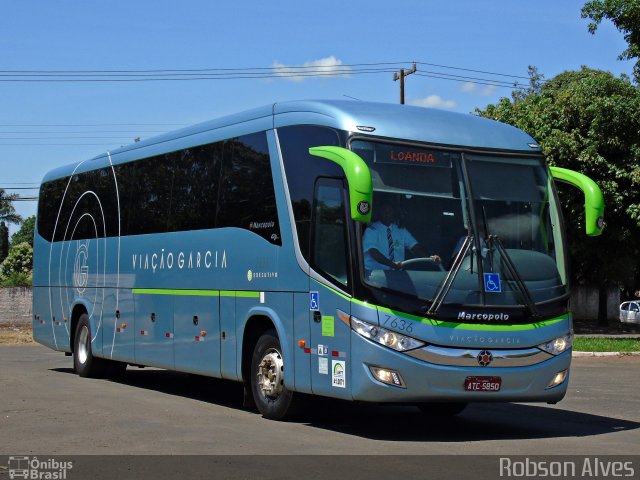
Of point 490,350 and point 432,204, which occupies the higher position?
point 432,204

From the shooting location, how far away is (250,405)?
43.2 ft

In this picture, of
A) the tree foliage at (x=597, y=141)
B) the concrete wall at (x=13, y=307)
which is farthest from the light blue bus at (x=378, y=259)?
the concrete wall at (x=13, y=307)

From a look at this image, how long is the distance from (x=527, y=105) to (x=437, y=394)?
26.4 meters

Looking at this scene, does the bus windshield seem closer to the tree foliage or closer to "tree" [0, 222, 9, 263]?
the tree foliage

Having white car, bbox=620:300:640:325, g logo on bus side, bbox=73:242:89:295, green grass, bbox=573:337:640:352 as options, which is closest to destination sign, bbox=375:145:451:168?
g logo on bus side, bbox=73:242:89:295

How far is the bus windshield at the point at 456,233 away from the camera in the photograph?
10711 millimetres

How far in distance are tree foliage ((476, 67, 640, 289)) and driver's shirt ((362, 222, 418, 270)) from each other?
66.9ft

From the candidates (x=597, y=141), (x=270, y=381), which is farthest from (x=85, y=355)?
(x=597, y=141)

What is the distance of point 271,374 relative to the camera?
1232cm

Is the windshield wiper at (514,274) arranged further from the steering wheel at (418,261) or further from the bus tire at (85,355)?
the bus tire at (85,355)

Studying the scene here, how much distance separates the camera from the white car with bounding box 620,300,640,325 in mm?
56000

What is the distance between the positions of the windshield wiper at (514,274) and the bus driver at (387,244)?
0.71m

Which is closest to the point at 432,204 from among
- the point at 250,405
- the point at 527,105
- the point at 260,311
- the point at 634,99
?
the point at 260,311
